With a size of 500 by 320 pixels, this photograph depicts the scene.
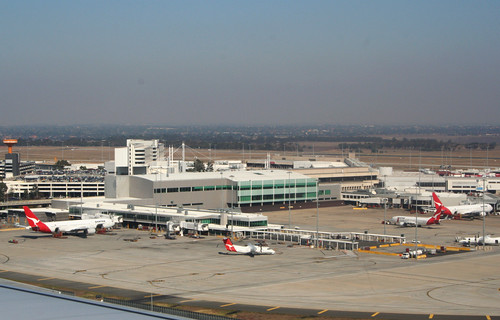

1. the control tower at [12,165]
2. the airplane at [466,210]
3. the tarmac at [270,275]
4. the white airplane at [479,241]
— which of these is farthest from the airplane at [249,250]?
the control tower at [12,165]

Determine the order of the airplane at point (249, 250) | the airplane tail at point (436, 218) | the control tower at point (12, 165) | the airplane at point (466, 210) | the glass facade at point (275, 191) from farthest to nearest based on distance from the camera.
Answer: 1. the control tower at point (12, 165)
2. the glass facade at point (275, 191)
3. the airplane at point (466, 210)
4. the airplane tail at point (436, 218)
5. the airplane at point (249, 250)

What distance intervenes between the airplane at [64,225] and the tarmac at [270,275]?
1.27 metres

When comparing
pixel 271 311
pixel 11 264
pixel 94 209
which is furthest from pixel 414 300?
pixel 94 209

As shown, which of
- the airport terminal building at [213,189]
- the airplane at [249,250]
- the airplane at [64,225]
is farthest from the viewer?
the airport terminal building at [213,189]

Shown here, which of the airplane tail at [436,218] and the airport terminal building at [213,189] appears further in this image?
the airport terminal building at [213,189]

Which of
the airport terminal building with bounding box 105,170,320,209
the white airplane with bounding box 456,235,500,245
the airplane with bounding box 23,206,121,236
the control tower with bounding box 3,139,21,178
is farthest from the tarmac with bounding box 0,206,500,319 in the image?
the control tower with bounding box 3,139,21,178

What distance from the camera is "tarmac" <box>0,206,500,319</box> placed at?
170 ft

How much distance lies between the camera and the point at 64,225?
306ft

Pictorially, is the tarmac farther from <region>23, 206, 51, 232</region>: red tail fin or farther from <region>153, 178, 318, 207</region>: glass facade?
<region>153, 178, 318, 207</region>: glass facade

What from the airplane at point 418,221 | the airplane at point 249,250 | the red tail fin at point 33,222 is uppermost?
the red tail fin at point 33,222

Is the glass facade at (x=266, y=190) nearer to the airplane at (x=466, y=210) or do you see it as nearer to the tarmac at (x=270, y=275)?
the airplane at (x=466, y=210)

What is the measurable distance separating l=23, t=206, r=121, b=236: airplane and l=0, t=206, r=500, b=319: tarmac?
4.18 feet

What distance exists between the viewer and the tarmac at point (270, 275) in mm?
51938

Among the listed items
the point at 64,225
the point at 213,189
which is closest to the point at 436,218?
the point at 213,189
